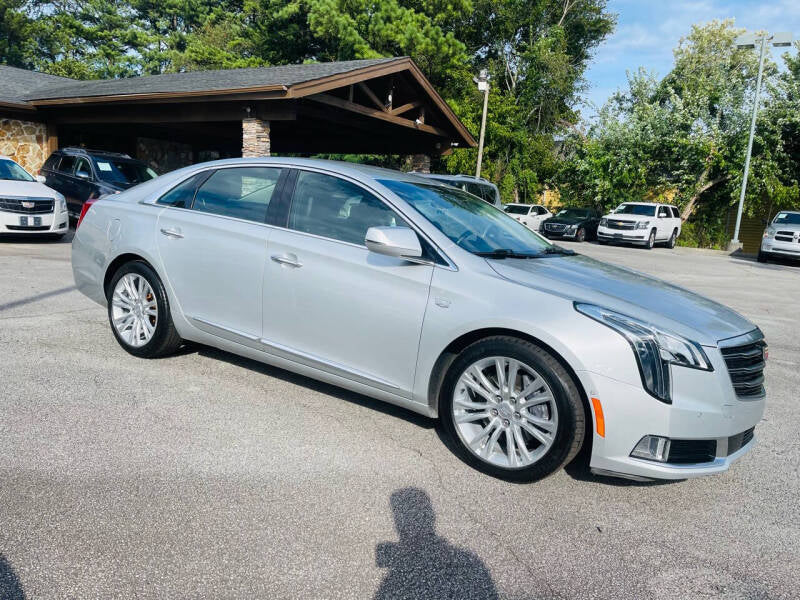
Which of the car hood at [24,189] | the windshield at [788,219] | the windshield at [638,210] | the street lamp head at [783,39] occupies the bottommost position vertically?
the car hood at [24,189]

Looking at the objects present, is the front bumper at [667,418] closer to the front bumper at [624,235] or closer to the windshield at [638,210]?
Answer: the front bumper at [624,235]

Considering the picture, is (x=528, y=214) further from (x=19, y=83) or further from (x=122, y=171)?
(x=19, y=83)

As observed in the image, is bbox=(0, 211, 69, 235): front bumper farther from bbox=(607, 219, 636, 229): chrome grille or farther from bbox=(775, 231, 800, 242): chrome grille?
bbox=(775, 231, 800, 242): chrome grille

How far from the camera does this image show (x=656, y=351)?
9.37 feet

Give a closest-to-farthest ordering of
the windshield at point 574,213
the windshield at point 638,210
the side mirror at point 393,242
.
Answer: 1. the side mirror at point 393,242
2. the windshield at point 638,210
3. the windshield at point 574,213

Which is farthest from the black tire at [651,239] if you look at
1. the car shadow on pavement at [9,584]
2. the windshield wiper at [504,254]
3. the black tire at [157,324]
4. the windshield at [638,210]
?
the car shadow on pavement at [9,584]

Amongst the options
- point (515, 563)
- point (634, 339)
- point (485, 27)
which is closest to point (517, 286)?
point (634, 339)

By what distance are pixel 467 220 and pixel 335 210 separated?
0.89m

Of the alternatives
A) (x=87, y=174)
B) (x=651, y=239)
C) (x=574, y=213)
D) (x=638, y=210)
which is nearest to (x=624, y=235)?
(x=651, y=239)

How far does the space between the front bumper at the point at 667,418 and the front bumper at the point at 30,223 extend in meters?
11.3

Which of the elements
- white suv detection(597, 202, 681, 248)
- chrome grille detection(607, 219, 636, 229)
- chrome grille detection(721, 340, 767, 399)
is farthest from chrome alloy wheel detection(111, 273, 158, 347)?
chrome grille detection(607, 219, 636, 229)

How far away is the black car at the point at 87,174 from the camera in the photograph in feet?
43.4

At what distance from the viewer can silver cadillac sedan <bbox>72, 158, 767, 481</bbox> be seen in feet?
9.46

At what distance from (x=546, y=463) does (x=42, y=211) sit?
11.3m
